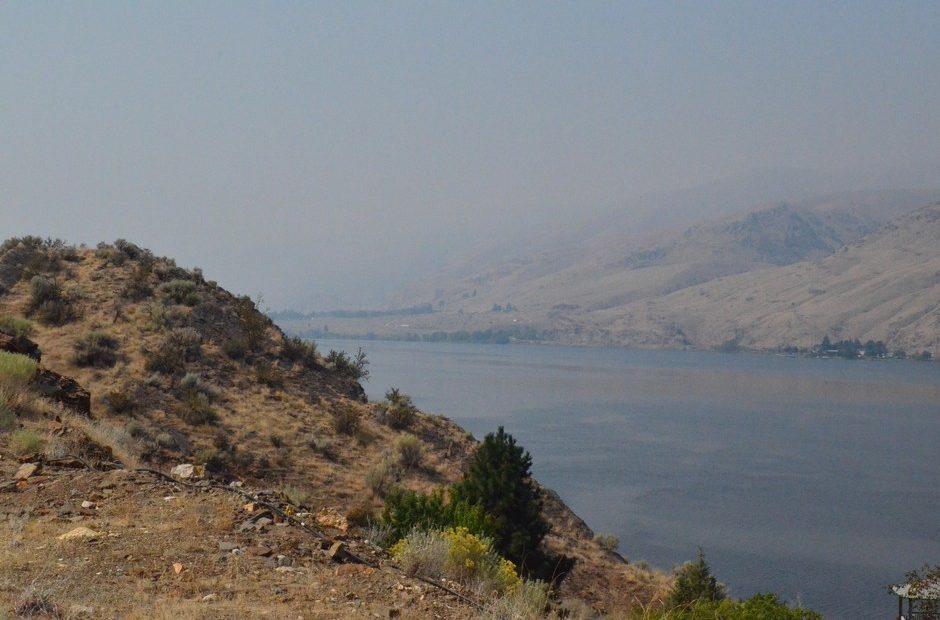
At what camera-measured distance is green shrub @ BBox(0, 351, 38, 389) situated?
11.4 m

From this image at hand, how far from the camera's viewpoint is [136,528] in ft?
21.4

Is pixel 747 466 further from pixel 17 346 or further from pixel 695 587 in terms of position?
pixel 17 346

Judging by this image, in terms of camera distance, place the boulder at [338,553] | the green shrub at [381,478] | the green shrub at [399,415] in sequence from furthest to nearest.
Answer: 1. the green shrub at [399,415]
2. the green shrub at [381,478]
3. the boulder at [338,553]

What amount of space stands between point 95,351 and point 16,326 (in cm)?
182

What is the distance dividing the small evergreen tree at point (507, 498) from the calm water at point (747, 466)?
15293 millimetres

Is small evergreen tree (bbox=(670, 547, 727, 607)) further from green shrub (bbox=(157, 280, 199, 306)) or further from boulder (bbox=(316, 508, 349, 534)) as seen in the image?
green shrub (bbox=(157, 280, 199, 306))

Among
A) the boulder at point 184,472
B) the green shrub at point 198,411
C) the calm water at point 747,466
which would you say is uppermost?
the boulder at point 184,472

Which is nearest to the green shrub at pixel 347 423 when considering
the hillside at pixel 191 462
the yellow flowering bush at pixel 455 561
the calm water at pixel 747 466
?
the hillside at pixel 191 462

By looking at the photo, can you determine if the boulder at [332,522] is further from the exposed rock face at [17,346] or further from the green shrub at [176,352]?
the green shrub at [176,352]

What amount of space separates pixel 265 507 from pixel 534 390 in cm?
8270

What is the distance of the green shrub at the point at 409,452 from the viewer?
19.1 m

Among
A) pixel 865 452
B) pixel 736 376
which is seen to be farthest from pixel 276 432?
pixel 736 376

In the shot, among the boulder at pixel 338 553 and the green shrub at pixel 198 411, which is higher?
the boulder at pixel 338 553

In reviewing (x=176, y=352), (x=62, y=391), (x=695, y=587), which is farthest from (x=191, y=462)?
(x=695, y=587)
